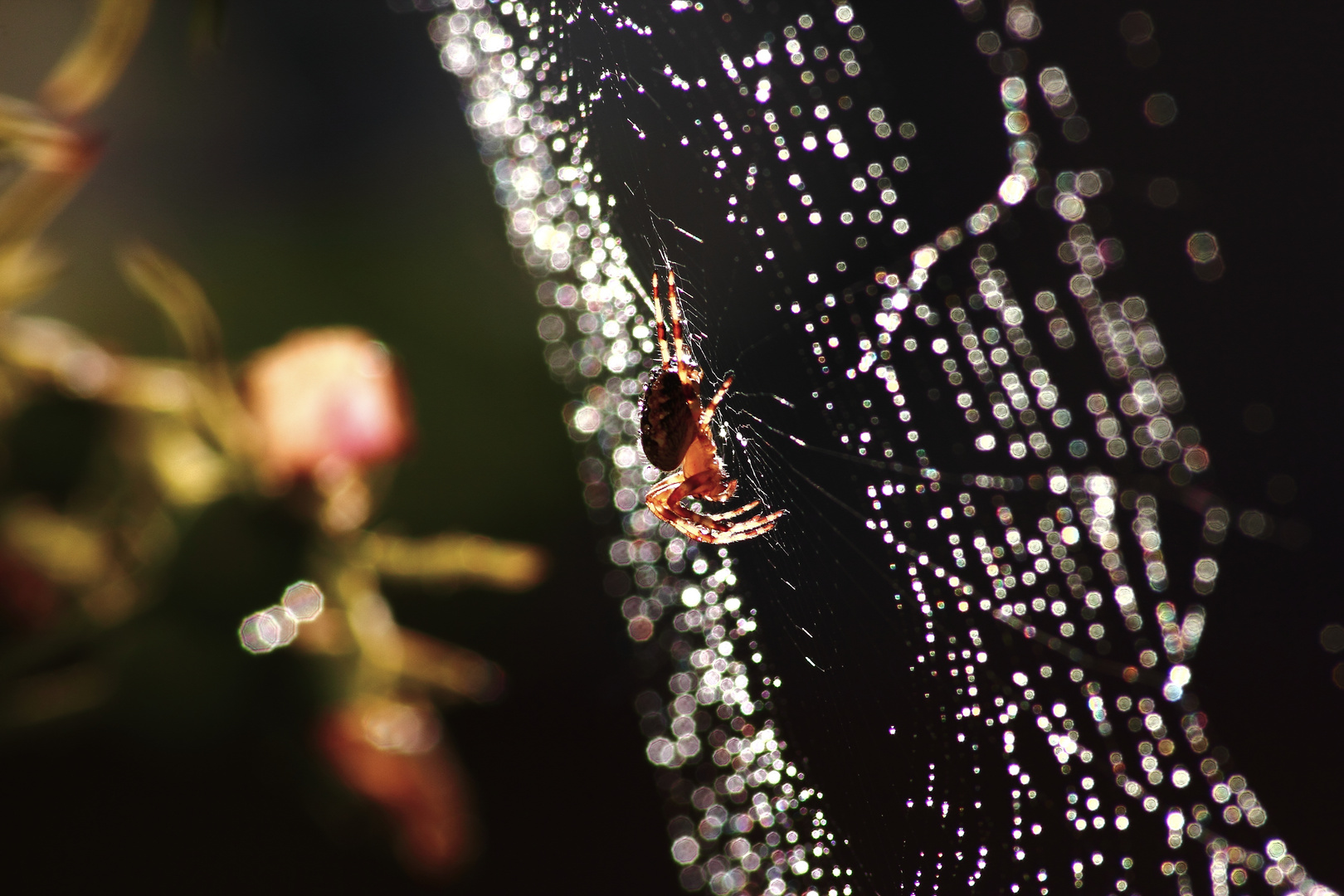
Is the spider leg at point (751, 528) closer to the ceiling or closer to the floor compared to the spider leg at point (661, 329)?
closer to the floor

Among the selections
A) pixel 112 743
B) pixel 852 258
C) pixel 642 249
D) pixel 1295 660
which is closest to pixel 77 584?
pixel 112 743

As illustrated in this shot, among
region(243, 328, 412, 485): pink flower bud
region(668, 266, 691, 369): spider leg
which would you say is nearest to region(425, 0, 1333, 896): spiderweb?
region(668, 266, 691, 369): spider leg

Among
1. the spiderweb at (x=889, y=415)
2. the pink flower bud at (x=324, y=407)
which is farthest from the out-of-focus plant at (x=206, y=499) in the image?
the spiderweb at (x=889, y=415)

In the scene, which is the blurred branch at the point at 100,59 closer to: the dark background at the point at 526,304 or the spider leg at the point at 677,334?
the spider leg at the point at 677,334

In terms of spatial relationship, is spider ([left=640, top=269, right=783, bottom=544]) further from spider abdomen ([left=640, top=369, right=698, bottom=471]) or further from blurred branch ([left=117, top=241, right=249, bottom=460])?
blurred branch ([left=117, top=241, right=249, bottom=460])

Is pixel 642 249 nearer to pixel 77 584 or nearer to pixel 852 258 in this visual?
pixel 852 258
